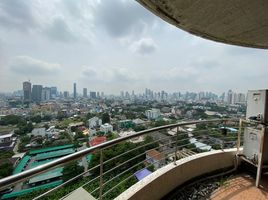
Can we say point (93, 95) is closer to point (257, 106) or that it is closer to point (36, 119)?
point (36, 119)

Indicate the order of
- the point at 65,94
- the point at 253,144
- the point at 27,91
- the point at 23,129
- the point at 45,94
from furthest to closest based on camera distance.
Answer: the point at 65,94, the point at 45,94, the point at 27,91, the point at 23,129, the point at 253,144

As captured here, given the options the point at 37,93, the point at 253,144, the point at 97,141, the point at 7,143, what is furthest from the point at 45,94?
the point at 253,144

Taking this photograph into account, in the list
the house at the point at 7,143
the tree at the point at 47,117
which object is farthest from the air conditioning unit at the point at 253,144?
the tree at the point at 47,117

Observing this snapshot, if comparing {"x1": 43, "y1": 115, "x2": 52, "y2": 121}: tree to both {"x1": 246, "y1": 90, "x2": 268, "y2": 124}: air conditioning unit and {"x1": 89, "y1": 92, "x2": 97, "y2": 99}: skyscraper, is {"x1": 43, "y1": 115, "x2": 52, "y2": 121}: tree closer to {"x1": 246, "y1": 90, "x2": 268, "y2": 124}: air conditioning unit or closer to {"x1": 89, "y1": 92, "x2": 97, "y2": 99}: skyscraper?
{"x1": 246, "y1": 90, "x2": 268, "y2": 124}: air conditioning unit

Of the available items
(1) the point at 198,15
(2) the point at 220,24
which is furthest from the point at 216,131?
(1) the point at 198,15

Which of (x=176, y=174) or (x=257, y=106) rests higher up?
(x=257, y=106)

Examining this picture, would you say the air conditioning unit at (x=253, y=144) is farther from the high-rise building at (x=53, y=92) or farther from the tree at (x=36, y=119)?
the high-rise building at (x=53, y=92)

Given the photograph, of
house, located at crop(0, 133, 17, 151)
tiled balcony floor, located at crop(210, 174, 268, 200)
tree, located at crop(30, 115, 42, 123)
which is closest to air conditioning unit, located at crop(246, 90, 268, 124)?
tiled balcony floor, located at crop(210, 174, 268, 200)
